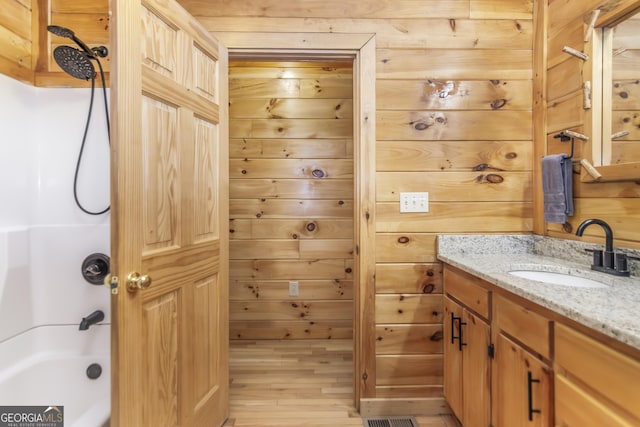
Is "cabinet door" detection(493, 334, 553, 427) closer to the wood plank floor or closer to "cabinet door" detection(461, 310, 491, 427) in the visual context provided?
"cabinet door" detection(461, 310, 491, 427)

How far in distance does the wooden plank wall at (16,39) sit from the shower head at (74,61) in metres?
0.34

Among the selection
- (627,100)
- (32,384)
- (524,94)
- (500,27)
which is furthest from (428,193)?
(32,384)

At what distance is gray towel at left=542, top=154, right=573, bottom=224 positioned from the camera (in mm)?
1502

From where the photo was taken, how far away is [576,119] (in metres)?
1.53

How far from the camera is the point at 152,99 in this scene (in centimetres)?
119

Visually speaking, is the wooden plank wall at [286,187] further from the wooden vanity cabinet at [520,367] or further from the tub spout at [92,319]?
the wooden vanity cabinet at [520,367]

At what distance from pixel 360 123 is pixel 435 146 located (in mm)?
456

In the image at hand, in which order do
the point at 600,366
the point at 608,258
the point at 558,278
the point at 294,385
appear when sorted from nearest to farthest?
the point at 600,366 → the point at 608,258 → the point at 558,278 → the point at 294,385

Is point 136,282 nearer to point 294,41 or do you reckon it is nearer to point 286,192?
point 294,41

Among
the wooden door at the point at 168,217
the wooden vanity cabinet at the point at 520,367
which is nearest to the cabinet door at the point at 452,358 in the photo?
the wooden vanity cabinet at the point at 520,367

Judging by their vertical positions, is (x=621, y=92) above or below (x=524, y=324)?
above

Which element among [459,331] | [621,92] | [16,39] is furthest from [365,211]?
[16,39]

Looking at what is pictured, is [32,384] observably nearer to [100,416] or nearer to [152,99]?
[100,416]

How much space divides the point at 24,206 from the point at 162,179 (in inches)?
35.5
